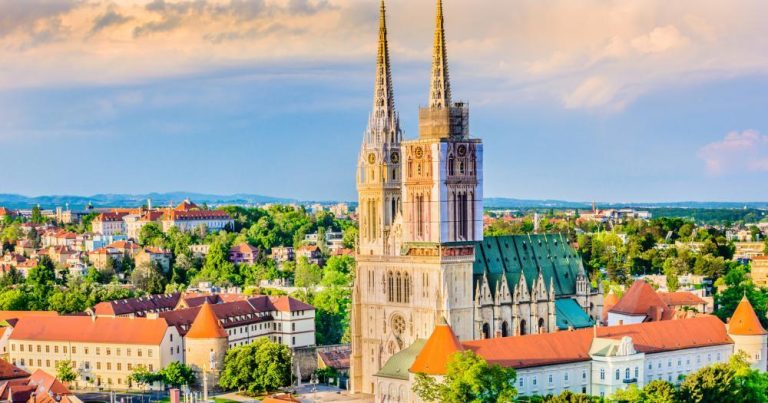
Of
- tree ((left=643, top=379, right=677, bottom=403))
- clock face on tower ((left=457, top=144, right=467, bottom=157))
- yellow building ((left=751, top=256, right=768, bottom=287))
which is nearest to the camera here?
tree ((left=643, top=379, right=677, bottom=403))

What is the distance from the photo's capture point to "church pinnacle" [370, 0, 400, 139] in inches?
4390

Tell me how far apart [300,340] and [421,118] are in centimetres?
3296

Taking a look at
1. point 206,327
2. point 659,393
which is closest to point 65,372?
point 206,327

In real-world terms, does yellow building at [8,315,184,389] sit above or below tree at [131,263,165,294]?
below

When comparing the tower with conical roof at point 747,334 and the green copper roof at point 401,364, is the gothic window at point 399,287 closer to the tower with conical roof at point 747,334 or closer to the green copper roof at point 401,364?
the green copper roof at point 401,364

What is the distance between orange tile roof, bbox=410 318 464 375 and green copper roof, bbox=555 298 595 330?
2365 centimetres

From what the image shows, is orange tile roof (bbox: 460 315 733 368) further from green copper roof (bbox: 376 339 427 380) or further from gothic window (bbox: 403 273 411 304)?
gothic window (bbox: 403 273 411 304)

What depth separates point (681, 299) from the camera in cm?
13875

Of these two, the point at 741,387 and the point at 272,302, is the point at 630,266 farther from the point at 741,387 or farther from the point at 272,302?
the point at 741,387

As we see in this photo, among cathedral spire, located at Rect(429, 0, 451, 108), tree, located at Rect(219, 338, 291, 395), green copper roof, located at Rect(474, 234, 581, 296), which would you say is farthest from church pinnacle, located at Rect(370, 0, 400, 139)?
tree, located at Rect(219, 338, 291, 395)

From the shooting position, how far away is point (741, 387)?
9325 cm

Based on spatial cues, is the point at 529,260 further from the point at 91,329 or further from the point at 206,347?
the point at 91,329

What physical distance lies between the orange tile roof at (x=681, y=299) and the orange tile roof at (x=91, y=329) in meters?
52.9

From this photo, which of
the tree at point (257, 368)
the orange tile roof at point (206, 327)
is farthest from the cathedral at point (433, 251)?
the orange tile roof at point (206, 327)
